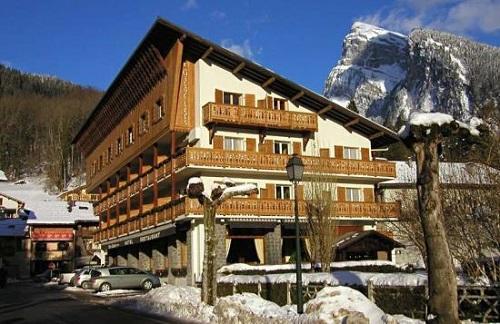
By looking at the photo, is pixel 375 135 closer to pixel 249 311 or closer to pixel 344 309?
pixel 249 311

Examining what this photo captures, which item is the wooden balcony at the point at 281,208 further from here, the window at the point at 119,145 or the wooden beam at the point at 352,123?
the window at the point at 119,145

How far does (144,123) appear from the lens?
44531mm

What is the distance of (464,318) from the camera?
14195 millimetres

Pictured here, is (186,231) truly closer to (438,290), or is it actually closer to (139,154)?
(139,154)

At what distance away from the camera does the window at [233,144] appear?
39.1 metres

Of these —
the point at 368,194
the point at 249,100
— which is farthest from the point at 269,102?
the point at 368,194

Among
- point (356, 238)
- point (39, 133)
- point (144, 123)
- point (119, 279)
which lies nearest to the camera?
point (119, 279)

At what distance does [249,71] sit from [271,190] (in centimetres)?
772

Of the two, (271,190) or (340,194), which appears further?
(340,194)

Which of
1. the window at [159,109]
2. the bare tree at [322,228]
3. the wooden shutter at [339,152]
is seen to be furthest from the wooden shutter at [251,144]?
the bare tree at [322,228]

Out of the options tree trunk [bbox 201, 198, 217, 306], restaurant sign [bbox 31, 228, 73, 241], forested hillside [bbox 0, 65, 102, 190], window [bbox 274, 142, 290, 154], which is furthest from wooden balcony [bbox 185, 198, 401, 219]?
forested hillside [bbox 0, 65, 102, 190]

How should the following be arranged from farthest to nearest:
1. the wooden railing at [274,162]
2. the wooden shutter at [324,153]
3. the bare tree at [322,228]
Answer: the wooden shutter at [324,153] → the wooden railing at [274,162] → the bare tree at [322,228]

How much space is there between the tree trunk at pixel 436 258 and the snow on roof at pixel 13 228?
70044 millimetres

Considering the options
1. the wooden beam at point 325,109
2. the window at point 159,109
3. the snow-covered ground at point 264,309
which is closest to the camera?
the snow-covered ground at point 264,309
